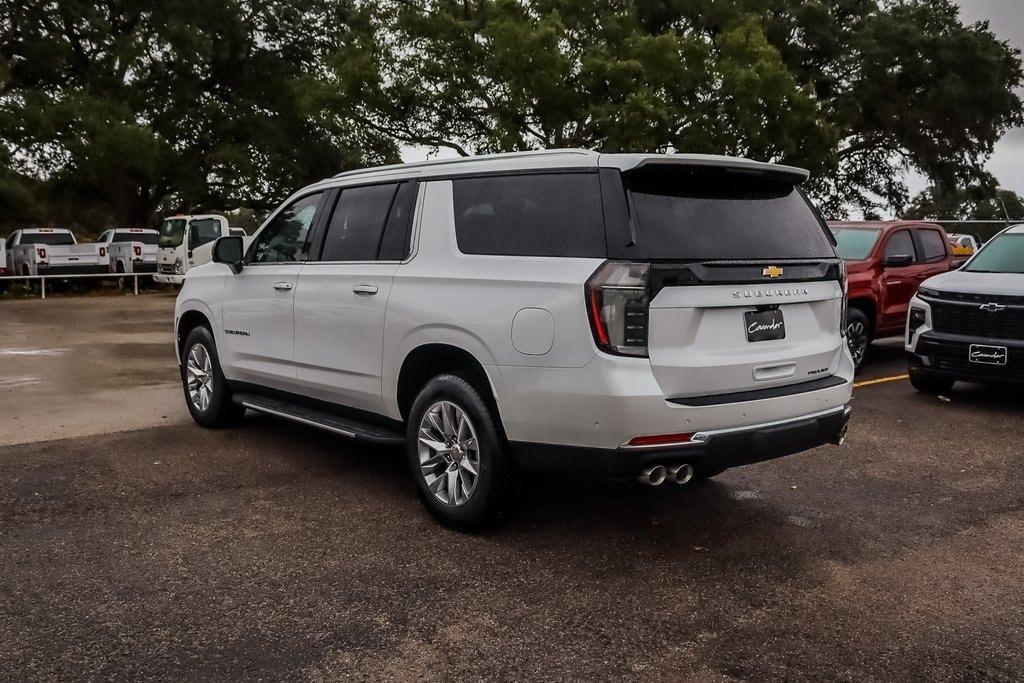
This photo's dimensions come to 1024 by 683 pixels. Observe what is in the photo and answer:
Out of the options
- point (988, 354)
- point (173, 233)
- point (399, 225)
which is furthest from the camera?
point (173, 233)

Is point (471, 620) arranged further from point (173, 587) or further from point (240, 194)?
point (240, 194)

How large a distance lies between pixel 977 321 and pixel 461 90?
21238mm

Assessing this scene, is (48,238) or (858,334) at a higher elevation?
(48,238)

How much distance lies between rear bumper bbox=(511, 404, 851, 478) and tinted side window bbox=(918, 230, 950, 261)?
26.4 ft

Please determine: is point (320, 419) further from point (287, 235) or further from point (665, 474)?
point (665, 474)

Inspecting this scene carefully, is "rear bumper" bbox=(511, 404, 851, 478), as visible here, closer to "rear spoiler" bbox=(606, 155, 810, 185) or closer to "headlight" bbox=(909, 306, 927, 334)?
"rear spoiler" bbox=(606, 155, 810, 185)

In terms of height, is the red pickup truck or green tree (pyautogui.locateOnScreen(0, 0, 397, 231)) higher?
green tree (pyautogui.locateOnScreen(0, 0, 397, 231))

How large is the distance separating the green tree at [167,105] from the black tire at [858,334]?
2105cm

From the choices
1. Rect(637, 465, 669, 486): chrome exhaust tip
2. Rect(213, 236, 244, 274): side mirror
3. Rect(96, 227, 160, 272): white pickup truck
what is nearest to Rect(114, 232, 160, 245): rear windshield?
Rect(96, 227, 160, 272): white pickup truck

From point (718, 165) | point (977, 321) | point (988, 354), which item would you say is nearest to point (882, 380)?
point (977, 321)

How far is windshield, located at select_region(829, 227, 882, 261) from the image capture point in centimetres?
1109

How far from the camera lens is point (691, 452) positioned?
429 cm

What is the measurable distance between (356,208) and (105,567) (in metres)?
2.58

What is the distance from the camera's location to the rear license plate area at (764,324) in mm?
4574
